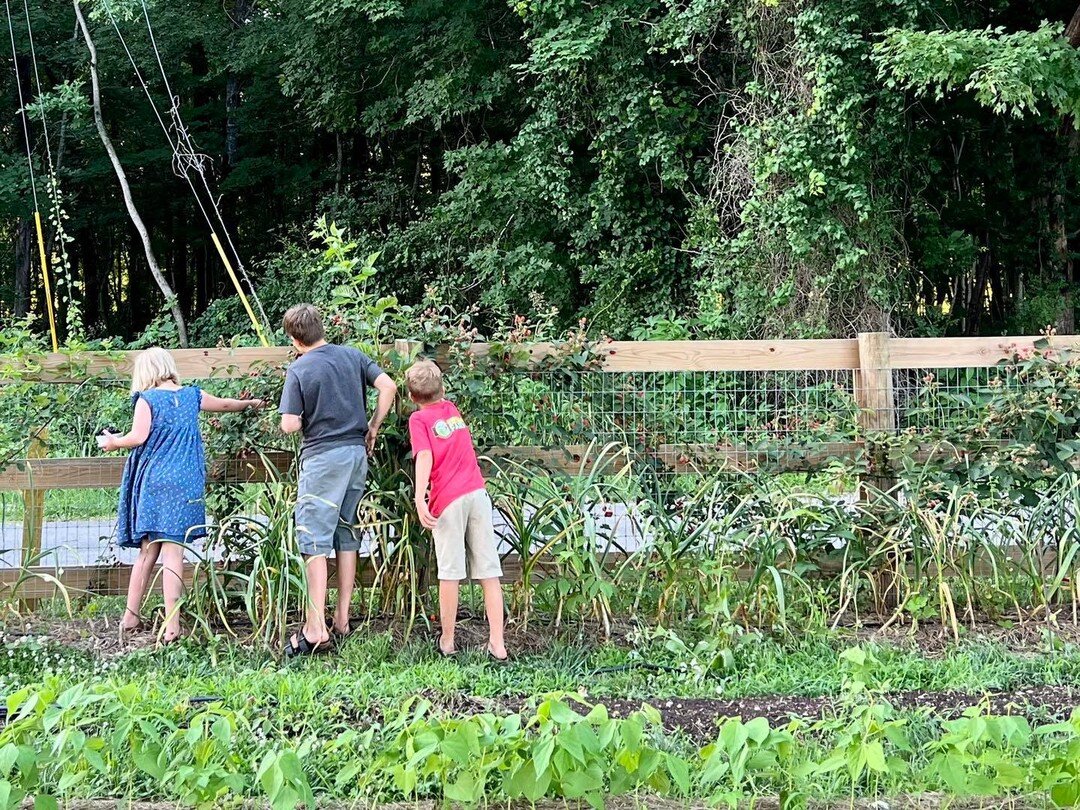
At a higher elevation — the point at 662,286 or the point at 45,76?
the point at 45,76

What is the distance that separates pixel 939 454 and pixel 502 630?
2.55 meters

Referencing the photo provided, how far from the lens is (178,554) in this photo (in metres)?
4.94

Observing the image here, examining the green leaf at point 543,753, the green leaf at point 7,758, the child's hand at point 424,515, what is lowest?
the green leaf at point 543,753

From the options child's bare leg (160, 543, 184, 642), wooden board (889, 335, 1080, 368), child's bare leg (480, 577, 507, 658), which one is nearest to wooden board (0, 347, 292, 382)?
child's bare leg (160, 543, 184, 642)

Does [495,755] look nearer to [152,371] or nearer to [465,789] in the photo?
[465,789]

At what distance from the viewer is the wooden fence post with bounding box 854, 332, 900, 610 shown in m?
5.49

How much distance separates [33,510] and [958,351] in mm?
5068

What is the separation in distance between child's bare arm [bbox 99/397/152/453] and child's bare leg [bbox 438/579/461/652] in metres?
1.60

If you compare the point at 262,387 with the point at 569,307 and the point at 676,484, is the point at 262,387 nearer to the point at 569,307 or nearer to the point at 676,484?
the point at 676,484

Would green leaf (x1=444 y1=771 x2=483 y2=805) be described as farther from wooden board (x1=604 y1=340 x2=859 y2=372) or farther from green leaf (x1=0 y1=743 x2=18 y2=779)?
Result: wooden board (x1=604 y1=340 x2=859 y2=372)

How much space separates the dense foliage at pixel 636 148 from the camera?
12516 mm

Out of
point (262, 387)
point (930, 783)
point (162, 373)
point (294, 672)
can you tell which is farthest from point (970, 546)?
point (162, 373)

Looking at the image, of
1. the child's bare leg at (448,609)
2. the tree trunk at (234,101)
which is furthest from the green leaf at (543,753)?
the tree trunk at (234,101)

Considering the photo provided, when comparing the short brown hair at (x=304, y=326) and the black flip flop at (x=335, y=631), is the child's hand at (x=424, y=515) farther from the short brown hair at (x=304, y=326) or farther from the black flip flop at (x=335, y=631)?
the short brown hair at (x=304, y=326)
